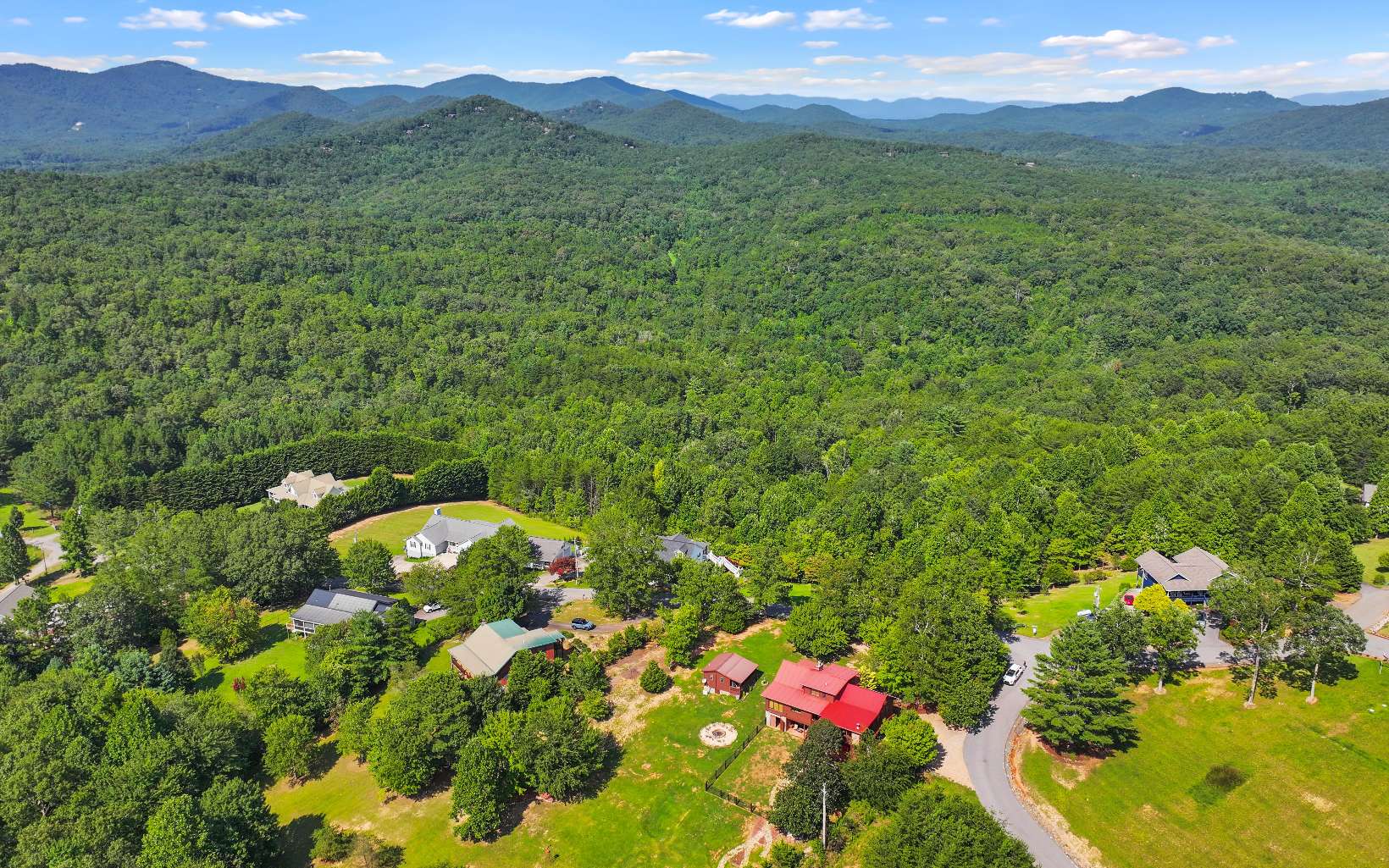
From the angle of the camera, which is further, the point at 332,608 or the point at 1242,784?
the point at 332,608

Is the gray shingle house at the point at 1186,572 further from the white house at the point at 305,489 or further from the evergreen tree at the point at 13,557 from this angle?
the evergreen tree at the point at 13,557

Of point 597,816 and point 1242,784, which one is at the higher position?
point 1242,784

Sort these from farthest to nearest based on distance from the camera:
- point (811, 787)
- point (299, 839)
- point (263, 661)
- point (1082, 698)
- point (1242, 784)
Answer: point (263, 661) < point (1082, 698) < point (299, 839) < point (1242, 784) < point (811, 787)

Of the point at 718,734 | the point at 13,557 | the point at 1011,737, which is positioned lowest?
the point at 13,557

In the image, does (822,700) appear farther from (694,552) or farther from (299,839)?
(299,839)

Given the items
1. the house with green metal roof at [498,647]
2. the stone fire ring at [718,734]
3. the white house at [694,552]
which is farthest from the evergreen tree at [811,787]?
the white house at [694,552]

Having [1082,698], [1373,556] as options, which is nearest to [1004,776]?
[1082,698]
